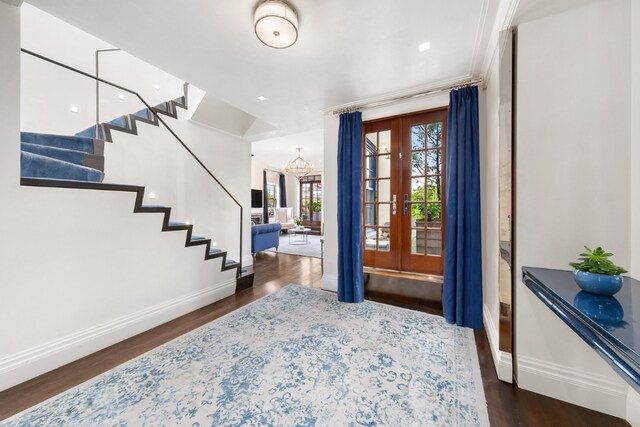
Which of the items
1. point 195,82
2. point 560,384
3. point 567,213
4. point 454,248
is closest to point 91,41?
point 195,82

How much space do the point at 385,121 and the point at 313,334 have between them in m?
2.77

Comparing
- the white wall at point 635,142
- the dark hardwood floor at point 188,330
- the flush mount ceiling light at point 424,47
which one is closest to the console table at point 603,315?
the white wall at point 635,142

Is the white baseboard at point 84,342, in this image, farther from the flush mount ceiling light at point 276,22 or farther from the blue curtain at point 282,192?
the blue curtain at point 282,192

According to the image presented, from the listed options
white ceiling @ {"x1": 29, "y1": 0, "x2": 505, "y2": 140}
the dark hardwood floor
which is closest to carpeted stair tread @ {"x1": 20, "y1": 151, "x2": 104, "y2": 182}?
white ceiling @ {"x1": 29, "y1": 0, "x2": 505, "y2": 140}

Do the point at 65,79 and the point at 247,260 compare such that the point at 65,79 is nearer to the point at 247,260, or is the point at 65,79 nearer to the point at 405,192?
the point at 247,260

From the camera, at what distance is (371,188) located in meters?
3.41

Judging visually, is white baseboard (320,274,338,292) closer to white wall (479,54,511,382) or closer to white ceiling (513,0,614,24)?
white wall (479,54,511,382)

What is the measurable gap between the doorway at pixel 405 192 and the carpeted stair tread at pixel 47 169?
311 centimetres

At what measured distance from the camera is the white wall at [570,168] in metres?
1.40

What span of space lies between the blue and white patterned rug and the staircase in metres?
1.28

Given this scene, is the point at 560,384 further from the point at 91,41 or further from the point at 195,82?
the point at 91,41

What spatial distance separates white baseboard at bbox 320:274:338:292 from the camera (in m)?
3.44

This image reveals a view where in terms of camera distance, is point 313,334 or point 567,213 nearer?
point 567,213

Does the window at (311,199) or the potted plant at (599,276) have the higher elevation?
the window at (311,199)
